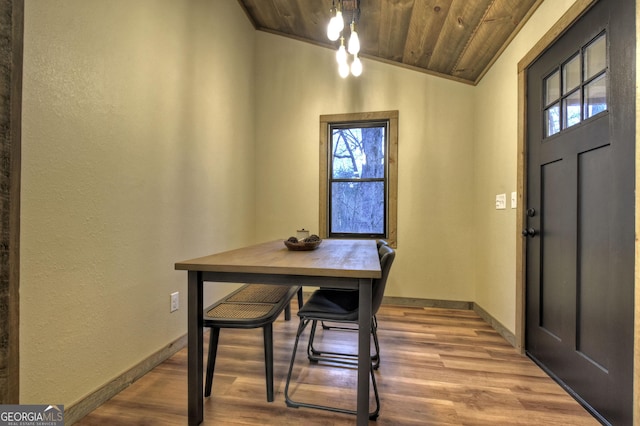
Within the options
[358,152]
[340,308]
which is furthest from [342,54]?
[340,308]

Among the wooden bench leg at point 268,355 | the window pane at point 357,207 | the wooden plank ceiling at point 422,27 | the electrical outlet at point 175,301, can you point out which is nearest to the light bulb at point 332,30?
the wooden plank ceiling at point 422,27

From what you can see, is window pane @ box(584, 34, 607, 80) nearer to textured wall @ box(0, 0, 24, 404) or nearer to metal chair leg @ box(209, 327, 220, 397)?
metal chair leg @ box(209, 327, 220, 397)

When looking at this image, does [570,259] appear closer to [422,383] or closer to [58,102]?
[422,383]

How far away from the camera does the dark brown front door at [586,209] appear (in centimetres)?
130

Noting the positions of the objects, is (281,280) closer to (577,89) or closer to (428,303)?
(577,89)

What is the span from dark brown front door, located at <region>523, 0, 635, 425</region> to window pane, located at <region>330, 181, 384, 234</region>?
58.3 inches

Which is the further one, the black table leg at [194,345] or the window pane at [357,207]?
the window pane at [357,207]

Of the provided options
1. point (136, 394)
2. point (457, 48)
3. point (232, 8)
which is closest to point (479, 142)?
point (457, 48)

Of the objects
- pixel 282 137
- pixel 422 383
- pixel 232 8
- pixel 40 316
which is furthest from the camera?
pixel 282 137

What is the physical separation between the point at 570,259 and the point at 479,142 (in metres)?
1.59

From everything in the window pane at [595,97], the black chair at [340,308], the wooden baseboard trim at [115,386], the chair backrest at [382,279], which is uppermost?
the window pane at [595,97]

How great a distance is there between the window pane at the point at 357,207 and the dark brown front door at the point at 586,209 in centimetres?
148

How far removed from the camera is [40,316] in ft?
4.05

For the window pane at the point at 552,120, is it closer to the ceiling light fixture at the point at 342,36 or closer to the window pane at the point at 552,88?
the window pane at the point at 552,88
